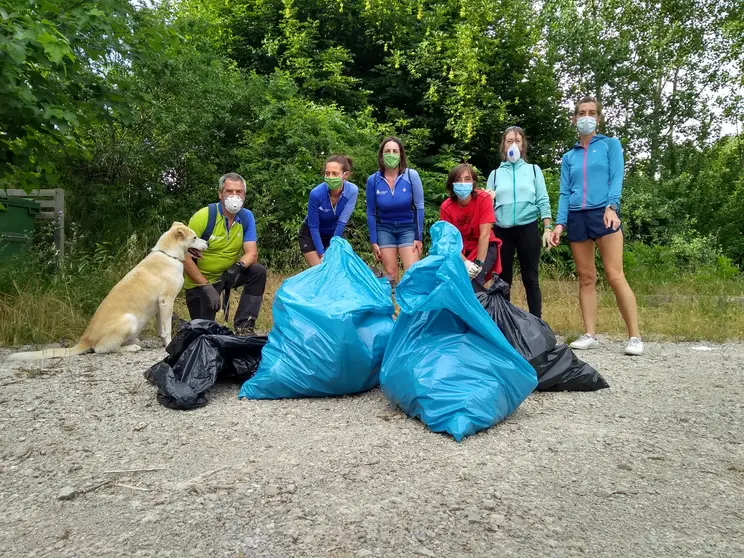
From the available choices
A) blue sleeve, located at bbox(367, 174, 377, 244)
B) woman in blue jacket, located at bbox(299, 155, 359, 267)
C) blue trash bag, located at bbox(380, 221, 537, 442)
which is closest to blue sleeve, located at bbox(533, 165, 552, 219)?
blue sleeve, located at bbox(367, 174, 377, 244)

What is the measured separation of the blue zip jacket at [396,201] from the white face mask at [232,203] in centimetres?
101

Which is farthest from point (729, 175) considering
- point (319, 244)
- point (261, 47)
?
point (319, 244)

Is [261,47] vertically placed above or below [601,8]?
below

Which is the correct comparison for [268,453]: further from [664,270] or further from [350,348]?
[664,270]

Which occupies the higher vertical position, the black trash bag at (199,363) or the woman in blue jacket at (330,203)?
the woman in blue jacket at (330,203)

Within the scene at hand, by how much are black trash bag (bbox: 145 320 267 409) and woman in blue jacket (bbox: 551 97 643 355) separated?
2350mm

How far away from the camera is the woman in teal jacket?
4.40 meters

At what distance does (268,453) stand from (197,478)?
1.10ft

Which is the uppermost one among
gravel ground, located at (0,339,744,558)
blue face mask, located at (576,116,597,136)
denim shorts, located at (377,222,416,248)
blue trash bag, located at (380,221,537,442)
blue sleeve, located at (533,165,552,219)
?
blue face mask, located at (576,116,597,136)

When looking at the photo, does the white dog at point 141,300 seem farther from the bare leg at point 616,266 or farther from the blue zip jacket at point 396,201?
the bare leg at point 616,266

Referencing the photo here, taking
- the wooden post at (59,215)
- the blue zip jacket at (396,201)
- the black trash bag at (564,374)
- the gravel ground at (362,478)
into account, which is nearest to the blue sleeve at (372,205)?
the blue zip jacket at (396,201)

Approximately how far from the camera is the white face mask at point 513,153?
175 inches

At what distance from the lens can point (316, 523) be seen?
6.24ft

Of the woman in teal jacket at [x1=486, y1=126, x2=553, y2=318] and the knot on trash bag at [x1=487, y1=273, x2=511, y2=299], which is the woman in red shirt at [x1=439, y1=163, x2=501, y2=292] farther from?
the knot on trash bag at [x1=487, y1=273, x2=511, y2=299]
